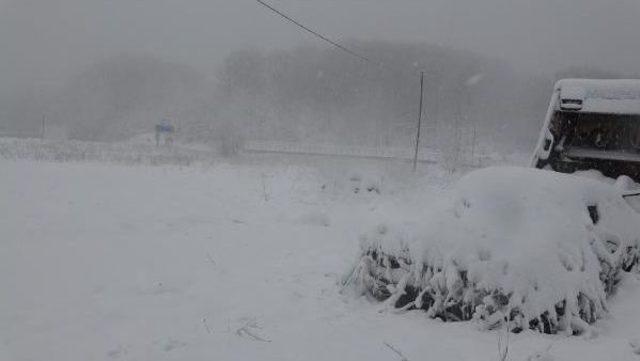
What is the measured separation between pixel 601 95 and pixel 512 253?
12.6ft

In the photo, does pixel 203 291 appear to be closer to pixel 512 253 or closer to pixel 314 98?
pixel 512 253

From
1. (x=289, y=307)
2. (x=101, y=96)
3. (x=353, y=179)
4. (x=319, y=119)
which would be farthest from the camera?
(x=101, y=96)

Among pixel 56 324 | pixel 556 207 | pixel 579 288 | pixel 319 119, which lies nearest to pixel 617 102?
pixel 556 207

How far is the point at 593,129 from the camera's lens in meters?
7.29

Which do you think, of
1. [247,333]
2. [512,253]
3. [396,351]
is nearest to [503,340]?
[512,253]

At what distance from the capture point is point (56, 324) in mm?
4754

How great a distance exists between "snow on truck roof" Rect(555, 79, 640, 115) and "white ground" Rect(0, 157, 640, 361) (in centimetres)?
265

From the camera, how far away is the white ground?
4.04 metres

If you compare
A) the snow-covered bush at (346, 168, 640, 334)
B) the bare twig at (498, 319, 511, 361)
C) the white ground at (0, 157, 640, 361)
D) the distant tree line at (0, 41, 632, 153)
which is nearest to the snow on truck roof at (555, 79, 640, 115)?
the snow-covered bush at (346, 168, 640, 334)

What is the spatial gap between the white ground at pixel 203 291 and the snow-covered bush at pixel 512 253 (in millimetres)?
200

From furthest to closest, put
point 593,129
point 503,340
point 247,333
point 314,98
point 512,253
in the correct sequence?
point 314,98
point 593,129
point 247,333
point 512,253
point 503,340

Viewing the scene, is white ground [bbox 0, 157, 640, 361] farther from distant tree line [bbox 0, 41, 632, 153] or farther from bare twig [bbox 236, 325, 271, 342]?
distant tree line [bbox 0, 41, 632, 153]

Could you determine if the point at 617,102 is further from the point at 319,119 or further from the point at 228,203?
the point at 319,119

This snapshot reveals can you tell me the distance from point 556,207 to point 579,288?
0.73 meters
